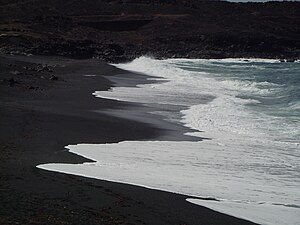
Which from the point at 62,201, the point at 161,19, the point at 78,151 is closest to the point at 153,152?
the point at 78,151

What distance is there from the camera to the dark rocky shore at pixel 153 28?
72562mm

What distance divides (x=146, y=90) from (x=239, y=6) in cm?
9507

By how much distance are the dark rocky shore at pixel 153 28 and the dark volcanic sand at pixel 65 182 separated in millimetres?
44911

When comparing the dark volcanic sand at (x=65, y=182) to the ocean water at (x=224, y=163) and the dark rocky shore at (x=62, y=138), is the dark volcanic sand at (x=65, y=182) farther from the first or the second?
the ocean water at (x=224, y=163)

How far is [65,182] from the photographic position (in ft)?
27.4

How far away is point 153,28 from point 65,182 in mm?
86586

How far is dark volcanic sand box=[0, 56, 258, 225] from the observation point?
681 cm

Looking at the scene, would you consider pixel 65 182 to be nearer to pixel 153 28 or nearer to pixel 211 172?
pixel 211 172

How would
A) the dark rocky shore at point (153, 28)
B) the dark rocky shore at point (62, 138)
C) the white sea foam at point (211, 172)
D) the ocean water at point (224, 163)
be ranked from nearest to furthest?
the dark rocky shore at point (62, 138) → the white sea foam at point (211, 172) → the ocean water at point (224, 163) → the dark rocky shore at point (153, 28)

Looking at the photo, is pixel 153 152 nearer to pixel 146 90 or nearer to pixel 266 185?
pixel 266 185

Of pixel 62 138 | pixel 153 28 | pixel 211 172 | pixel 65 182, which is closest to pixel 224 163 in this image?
pixel 211 172

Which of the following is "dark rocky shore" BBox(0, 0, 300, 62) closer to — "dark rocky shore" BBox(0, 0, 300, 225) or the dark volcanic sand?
"dark rocky shore" BBox(0, 0, 300, 225)

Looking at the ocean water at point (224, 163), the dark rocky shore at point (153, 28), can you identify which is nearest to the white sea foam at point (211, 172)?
the ocean water at point (224, 163)

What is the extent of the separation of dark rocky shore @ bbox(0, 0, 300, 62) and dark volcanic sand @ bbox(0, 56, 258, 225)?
147ft
